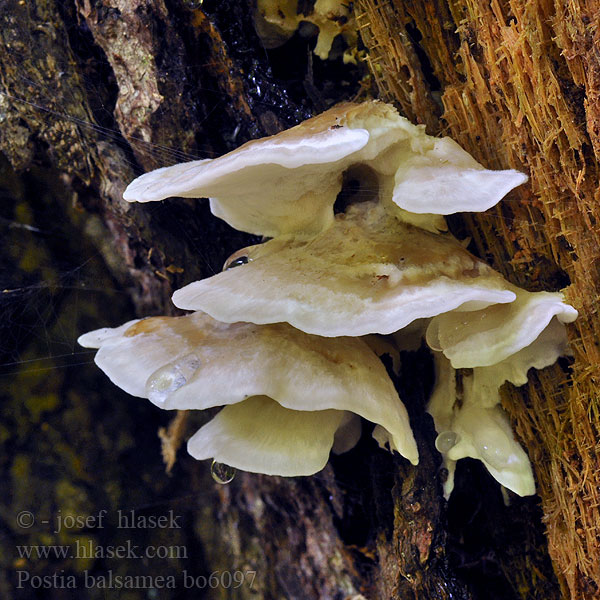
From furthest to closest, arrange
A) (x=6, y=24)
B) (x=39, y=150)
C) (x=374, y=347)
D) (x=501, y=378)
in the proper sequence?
1. (x=39, y=150)
2. (x=6, y=24)
3. (x=374, y=347)
4. (x=501, y=378)

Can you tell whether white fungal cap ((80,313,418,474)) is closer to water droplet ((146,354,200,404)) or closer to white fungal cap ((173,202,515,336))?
water droplet ((146,354,200,404))

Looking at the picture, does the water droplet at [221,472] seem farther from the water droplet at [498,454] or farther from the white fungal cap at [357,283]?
Result: the water droplet at [498,454]

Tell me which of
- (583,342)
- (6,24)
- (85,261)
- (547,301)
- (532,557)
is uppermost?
(6,24)

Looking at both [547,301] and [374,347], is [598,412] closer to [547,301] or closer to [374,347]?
[547,301]

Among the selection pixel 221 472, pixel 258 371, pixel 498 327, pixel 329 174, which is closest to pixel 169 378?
pixel 258 371

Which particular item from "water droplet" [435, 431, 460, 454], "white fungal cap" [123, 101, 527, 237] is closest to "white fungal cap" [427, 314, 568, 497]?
"water droplet" [435, 431, 460, 454]

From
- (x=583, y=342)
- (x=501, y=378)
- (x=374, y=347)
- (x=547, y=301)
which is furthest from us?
(x=374, y=347)

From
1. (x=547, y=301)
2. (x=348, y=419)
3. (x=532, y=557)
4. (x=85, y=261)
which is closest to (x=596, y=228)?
(x=547, y=301)
